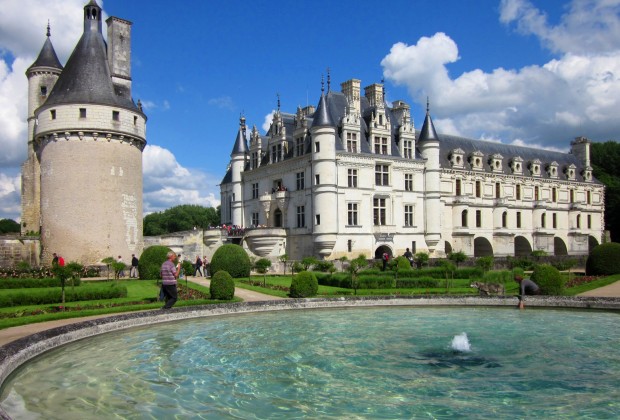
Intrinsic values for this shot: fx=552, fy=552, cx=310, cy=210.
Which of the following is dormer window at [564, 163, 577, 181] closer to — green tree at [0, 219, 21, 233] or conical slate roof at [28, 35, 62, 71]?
conical slate roof at [28, 35, 62, 71]

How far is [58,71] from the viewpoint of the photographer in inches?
1451

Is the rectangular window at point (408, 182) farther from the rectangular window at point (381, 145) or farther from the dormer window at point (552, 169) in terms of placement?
the dormer window at point (552, 169)

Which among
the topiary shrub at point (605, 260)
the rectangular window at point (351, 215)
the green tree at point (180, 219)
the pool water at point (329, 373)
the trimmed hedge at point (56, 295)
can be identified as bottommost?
the pool water at point (329, 373)

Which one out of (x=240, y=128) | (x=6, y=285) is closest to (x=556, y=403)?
(x=6, y=285)

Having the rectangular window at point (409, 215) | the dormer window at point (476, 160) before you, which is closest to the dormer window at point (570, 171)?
the dormer window at point (476, 160)

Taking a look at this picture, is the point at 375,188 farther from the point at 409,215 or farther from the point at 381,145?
the point at 409,215

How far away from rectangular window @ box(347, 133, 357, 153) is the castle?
14444mm

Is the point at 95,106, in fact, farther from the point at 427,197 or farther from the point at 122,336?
the point at 427,197

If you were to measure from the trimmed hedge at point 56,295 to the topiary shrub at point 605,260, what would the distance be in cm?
2153

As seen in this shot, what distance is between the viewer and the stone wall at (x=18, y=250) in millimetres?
30875

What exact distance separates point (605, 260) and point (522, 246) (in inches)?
1087

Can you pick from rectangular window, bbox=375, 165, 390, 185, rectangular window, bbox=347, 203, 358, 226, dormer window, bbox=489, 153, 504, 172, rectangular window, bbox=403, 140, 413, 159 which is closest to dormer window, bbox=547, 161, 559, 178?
dormer window, bbox=489, 153, 504, 172

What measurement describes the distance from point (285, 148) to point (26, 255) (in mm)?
19709

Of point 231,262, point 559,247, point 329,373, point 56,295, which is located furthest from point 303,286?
point 559,247
